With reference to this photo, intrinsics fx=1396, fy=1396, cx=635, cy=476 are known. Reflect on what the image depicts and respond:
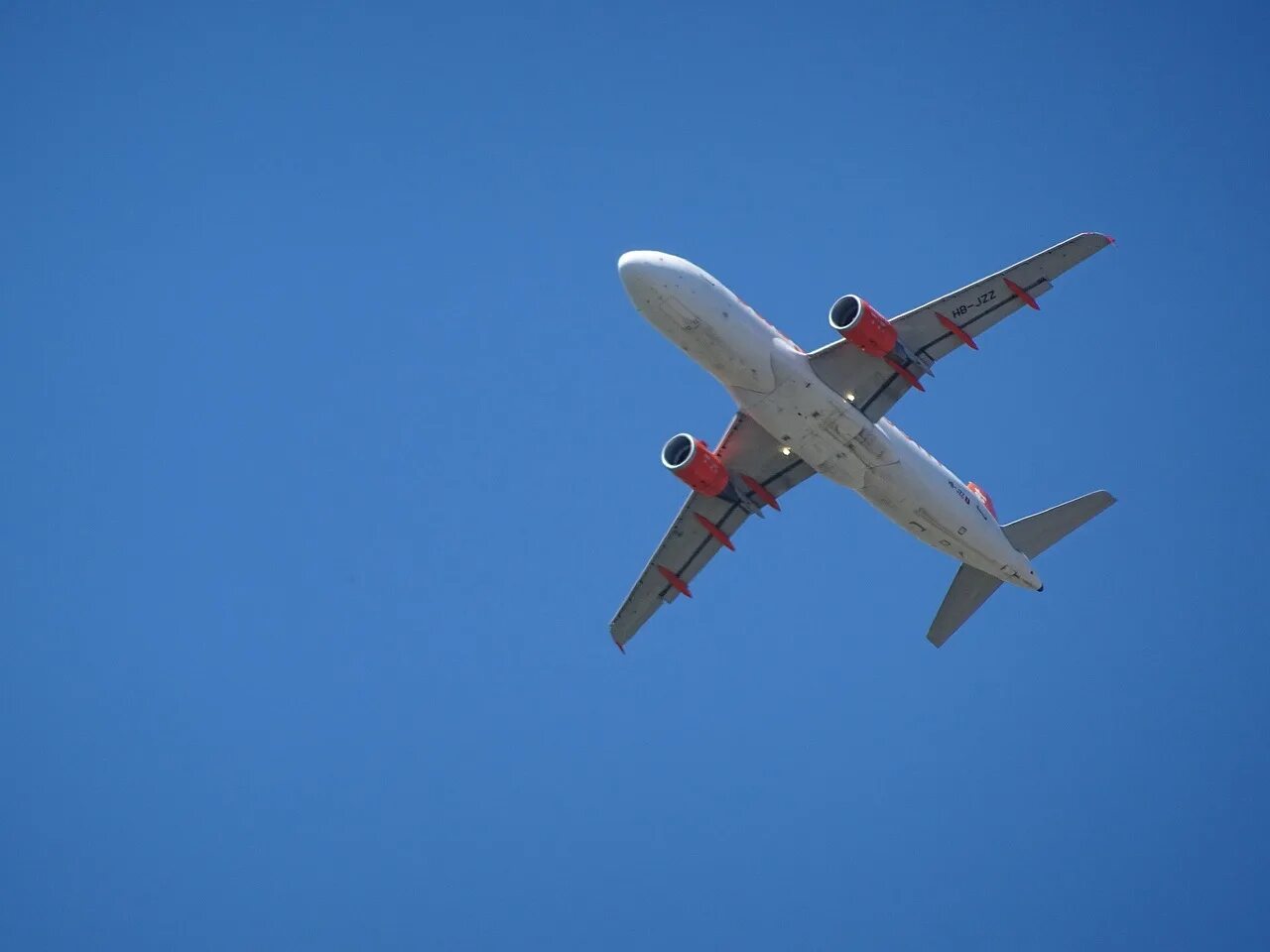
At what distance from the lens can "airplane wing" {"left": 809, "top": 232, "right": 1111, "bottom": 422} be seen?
45500 mm

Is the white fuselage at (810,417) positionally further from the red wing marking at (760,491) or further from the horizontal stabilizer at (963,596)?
the red wing marking at (760,491)

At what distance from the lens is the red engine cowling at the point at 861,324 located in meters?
44.6

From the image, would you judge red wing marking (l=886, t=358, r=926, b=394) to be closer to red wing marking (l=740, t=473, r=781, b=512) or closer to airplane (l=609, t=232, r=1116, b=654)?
airplane (l=609, t=232, r=1116, b=654)

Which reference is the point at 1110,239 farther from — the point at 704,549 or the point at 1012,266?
the point at 704,549

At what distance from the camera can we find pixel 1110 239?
43.8 m

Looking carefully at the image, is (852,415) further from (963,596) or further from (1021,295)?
(963,596)

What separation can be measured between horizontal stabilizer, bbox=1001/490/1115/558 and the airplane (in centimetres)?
4

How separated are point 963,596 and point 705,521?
31.6 ft

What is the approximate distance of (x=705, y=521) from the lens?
5012 cm

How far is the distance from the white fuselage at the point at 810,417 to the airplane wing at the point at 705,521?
2699 millimetres

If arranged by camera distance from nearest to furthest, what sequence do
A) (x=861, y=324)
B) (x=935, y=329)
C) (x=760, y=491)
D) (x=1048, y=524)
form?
(x=861, y=324) < (x=935, y=329) < (x=1048, y=524) < (x=760, y=491)

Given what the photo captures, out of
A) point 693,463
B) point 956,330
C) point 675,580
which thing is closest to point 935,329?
point 956,330

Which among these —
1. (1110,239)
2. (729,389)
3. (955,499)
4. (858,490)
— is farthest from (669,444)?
(1110,239)

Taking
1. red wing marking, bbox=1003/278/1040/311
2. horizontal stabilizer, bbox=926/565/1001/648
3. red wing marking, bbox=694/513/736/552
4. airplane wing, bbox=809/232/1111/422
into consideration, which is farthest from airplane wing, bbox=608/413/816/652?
red wing marking, bbox=1003/278/1040/311
